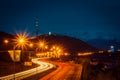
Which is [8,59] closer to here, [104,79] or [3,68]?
[3,68]

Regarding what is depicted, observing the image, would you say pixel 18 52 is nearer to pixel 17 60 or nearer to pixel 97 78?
pixel 17 60

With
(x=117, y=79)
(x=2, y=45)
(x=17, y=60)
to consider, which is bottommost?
(x=117, y=79)

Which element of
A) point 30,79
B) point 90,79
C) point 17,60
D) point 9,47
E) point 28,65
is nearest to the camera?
point 30,79

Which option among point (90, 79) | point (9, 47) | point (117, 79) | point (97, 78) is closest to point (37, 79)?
point (90, 79)

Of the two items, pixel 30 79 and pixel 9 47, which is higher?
pixel 9 47

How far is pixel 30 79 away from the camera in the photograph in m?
72.8

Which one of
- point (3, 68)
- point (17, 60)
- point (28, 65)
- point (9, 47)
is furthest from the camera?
point (9, 47)

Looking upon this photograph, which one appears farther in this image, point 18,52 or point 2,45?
point 2,45

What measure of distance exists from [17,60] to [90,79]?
44.0 m

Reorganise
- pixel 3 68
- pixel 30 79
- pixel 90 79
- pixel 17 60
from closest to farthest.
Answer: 1. pixel 30 79
2. pixel 90 79
3. pixel 3 68
4. pixel 17 60

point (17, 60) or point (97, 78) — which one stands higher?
point (17, 60)

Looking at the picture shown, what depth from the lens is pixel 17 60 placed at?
4808 inches

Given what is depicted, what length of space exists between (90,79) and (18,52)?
42283 millimetres

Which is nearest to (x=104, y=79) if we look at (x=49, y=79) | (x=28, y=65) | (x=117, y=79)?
(x=117, y=79)
